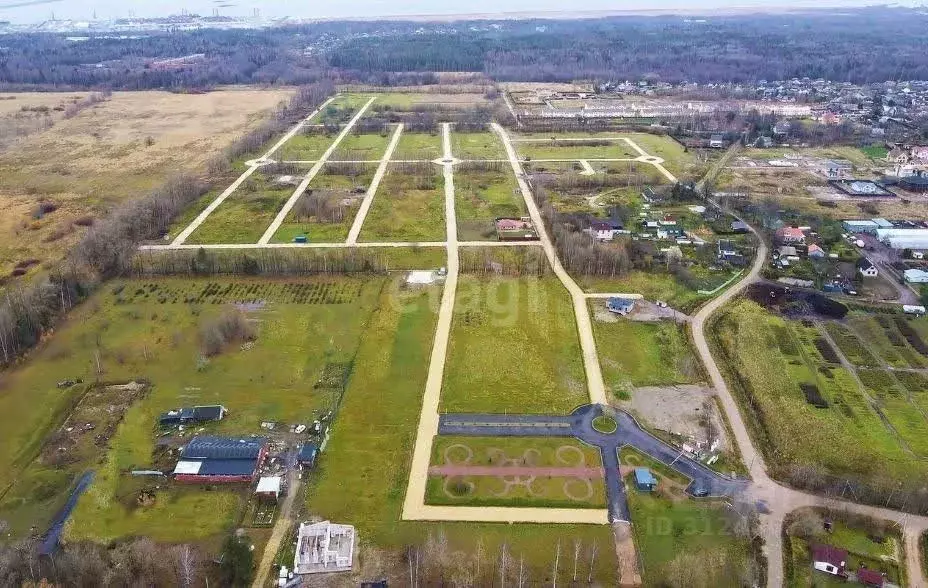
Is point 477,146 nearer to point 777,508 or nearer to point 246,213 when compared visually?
point 246,213

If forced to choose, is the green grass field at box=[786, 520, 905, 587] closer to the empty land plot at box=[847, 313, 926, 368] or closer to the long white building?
the empty land plot at box=[847, 313, 926, 368]

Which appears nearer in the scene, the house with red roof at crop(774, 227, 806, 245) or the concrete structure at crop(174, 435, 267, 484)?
the concrete structure at crop(174, 435, 267, 484)

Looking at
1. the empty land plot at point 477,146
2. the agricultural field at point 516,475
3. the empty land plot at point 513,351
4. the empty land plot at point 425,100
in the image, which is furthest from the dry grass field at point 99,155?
the agricultural field at point 516,475

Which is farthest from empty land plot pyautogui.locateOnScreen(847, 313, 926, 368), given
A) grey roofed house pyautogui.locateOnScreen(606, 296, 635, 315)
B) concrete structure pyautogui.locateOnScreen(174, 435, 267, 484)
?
concrete structure pyautogui.locateOnScreen(174, 435, 267, 484)

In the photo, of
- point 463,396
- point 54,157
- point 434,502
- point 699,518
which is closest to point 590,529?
point 699,518

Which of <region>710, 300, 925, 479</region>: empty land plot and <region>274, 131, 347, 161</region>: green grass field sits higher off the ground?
<region>274, 131, 347, 161</region>: green grass field

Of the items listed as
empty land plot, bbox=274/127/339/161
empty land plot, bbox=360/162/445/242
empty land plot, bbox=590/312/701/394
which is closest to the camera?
empty land plot, bbox=590/312/701/394

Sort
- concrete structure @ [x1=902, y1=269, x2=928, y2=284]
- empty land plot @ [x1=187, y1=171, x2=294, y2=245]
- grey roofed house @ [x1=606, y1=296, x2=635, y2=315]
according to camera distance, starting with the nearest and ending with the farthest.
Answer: grey roofed house @ [x1=606, y1=296, x2=635, y2=315] < concrete structure @ [x1=902, y1=269, x2=928, y2=284] < empty land plot @ [x1=187, y1=171, x2=294, y2=245]
